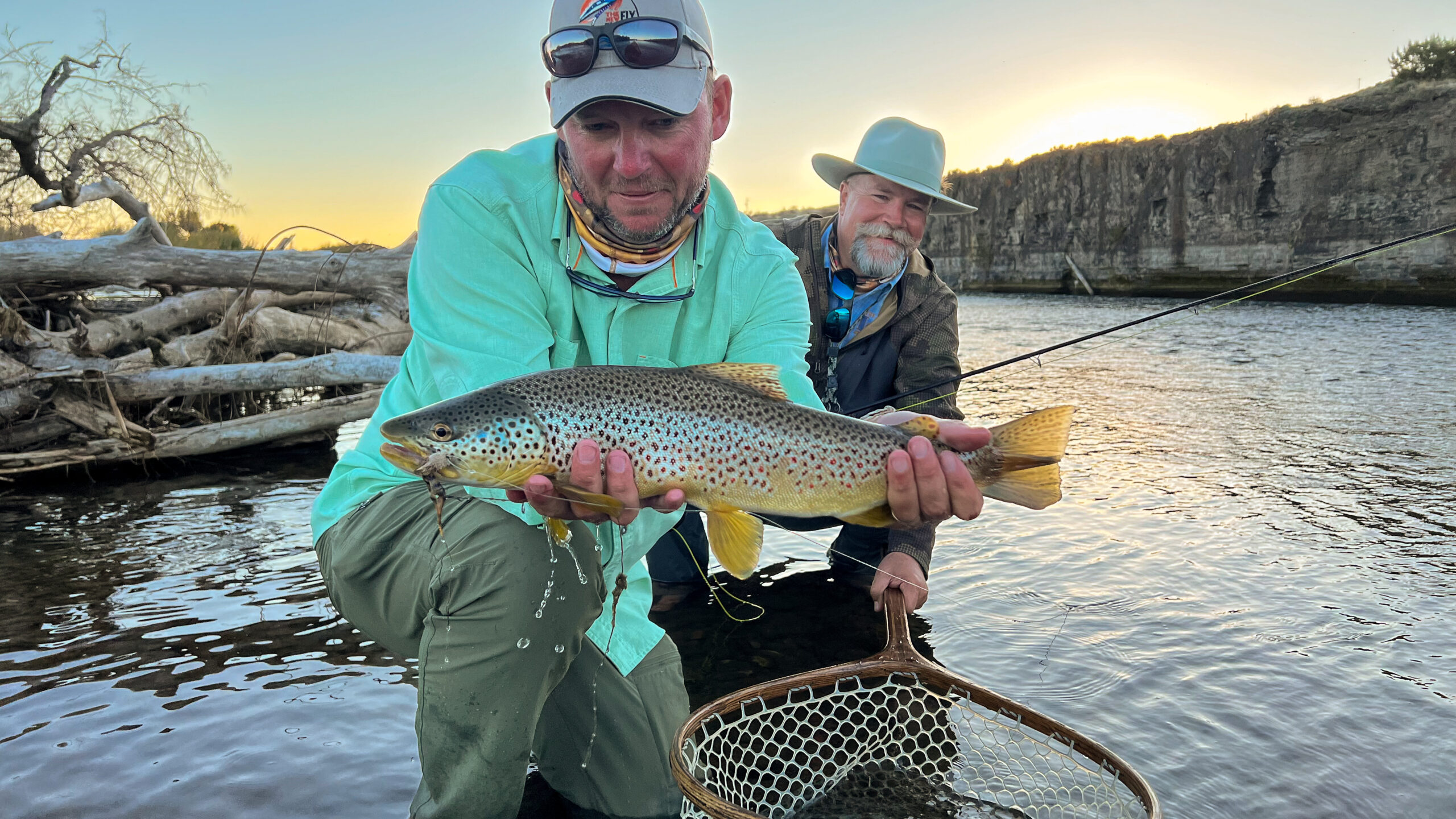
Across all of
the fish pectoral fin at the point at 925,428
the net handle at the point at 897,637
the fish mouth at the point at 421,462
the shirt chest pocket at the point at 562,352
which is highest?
the shirt chest pocket at the point at 562,352

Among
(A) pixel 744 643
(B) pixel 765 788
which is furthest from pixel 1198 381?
(B) pixel 765 788

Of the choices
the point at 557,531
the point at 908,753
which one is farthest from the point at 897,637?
the point at 557,531

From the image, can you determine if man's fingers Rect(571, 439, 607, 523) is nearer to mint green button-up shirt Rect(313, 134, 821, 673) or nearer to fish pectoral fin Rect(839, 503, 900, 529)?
mint green button-up shirt Rect(313, 134, 821, 673)

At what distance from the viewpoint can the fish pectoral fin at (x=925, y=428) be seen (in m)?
2.71

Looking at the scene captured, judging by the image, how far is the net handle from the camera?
122 inches

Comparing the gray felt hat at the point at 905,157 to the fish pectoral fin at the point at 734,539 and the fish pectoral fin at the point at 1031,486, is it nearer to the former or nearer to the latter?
the fish pectoral fin at the point at 1031,486

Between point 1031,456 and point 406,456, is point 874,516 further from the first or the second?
point 406,456

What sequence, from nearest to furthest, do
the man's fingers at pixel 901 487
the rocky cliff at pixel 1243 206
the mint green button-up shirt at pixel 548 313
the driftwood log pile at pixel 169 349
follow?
1. the man's fingers at pixel 901 487
2. the mint green button-up shirt at pixel 548 313
3. the driftwood log pile at pixel 169 349
4. the rocky cliff at pixel 1243 206

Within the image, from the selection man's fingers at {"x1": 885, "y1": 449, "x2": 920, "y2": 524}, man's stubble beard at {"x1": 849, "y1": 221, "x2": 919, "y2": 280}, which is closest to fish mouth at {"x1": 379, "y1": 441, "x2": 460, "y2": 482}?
man's fingers at {"x1": 885, "y1": 449, "x2": 920, "y2": 524}

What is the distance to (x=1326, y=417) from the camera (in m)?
10.1

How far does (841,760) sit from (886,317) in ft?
→ 8.53

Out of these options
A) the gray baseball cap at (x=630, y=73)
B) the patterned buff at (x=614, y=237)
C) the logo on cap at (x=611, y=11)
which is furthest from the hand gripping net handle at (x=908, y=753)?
the logo on cap at (x=611, y=11)

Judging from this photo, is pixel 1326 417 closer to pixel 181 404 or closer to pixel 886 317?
pixel 886 317

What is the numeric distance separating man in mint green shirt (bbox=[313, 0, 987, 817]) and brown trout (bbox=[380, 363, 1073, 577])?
82 mm
